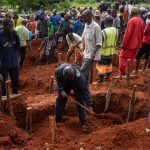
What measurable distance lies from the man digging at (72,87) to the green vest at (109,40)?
8.01 feet

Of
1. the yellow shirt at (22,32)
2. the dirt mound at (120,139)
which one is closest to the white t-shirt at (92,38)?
the dirt mound at (120,139)

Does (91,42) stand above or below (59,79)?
above

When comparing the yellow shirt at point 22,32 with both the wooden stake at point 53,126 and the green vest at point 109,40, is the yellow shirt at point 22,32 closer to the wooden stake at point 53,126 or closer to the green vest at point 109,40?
the green vest at point 109,40

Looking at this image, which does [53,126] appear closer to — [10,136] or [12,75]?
[10,136]

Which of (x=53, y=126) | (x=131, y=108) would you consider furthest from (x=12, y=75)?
(x=53, y=126)

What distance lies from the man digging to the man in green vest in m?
2.42

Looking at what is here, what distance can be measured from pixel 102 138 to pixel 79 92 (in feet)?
4.46

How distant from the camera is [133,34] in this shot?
1014 cm

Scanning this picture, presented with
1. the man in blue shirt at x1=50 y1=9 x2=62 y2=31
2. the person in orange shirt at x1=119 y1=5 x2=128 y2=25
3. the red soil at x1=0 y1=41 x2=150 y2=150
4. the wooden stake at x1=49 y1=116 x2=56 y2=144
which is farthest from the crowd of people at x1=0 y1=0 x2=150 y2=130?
the man in blue shirt at x1=50 y1=9 x2=62 y2=31

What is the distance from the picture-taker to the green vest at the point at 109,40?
9953mm

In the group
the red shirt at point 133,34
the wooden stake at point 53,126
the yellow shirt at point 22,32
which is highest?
the red shirt at point 133,34

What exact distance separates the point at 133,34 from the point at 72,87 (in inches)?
118

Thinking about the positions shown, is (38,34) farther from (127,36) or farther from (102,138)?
(102,138)

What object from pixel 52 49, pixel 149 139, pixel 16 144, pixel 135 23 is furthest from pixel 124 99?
pixel 52 49
